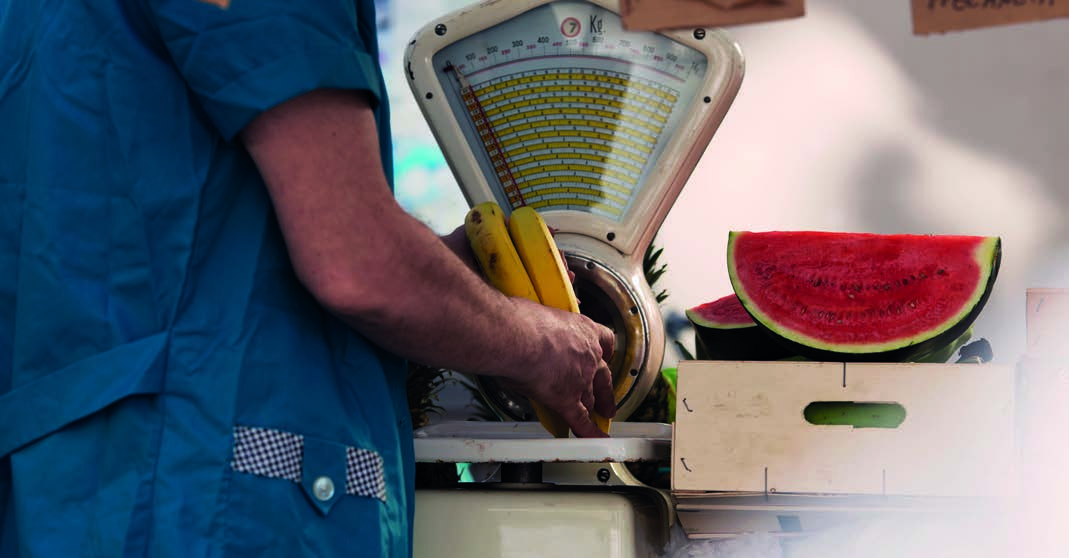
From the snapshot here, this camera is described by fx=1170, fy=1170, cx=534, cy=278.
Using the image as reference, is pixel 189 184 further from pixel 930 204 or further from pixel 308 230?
pixel 930 204

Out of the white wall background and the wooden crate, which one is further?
the white wall background

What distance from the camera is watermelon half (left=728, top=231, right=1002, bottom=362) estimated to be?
4.16ft

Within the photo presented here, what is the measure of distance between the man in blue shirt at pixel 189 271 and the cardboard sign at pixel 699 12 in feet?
0.88

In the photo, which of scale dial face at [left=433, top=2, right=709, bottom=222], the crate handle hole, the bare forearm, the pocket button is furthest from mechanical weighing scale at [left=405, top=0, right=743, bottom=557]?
the pocket button

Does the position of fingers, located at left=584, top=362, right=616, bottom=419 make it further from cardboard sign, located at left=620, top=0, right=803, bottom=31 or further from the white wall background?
the white wall background

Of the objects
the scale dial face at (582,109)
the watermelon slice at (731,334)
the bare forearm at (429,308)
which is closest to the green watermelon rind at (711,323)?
the watermelon slice at (731,334)

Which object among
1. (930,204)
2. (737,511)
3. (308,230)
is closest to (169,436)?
(308,230)

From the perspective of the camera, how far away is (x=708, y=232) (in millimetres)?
2246

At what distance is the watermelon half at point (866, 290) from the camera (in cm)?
127

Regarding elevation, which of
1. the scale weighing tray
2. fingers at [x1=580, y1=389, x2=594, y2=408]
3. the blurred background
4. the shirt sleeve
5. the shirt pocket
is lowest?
the shirt pocket

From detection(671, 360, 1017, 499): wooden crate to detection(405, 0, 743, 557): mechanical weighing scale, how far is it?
27 cm

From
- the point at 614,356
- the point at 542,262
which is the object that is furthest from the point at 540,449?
the point at 614,356

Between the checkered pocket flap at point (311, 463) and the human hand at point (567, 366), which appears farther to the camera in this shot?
the human hand at point (567, 366)

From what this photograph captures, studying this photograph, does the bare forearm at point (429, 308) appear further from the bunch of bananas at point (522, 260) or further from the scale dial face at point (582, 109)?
the scale dial face at point (582, 109)
